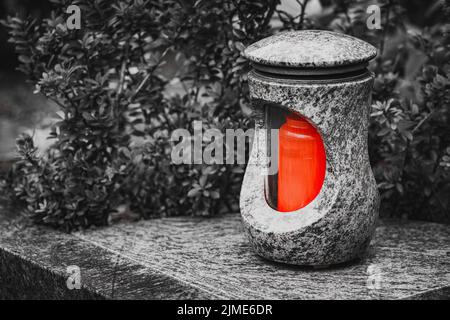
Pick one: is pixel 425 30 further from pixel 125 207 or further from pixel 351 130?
pixel 125 207

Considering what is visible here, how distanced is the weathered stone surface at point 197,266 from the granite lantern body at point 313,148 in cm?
14

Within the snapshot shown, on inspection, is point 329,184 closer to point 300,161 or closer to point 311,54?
point 300,161

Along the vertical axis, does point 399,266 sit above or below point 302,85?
below

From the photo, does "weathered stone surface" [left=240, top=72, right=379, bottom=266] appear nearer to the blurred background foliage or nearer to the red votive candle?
the red votive candle

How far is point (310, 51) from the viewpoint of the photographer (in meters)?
3.17

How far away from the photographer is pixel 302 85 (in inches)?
125

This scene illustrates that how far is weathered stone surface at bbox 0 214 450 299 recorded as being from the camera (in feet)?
10.3

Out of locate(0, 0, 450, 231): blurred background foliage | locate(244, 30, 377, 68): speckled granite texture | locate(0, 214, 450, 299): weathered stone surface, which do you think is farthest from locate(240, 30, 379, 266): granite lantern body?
locate(0, 0, 450, 231): blurred background foliage

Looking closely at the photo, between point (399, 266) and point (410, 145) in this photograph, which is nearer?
point (399, 266)

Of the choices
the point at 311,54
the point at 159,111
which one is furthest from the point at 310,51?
the point at 159,111
